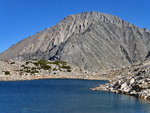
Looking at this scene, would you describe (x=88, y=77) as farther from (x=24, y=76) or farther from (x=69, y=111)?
(x=69, y=111)

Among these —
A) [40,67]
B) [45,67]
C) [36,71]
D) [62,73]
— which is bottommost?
[62,73]

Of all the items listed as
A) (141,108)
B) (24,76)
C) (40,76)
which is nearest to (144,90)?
(141,108)

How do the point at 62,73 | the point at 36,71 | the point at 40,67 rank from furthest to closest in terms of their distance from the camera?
1. the point at 40,67
2. the point at 62,73
3. the point at 36,71

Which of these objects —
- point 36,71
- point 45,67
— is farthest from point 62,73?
point 36,71

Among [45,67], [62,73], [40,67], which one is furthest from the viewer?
[45,67]

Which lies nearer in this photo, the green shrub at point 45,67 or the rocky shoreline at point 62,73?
the rocky shoreline at point 62,73

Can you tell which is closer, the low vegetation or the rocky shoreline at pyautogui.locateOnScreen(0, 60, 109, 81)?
the rocky shoreline at pyautogui.locateOnScreen(0, 60, 109, 81)

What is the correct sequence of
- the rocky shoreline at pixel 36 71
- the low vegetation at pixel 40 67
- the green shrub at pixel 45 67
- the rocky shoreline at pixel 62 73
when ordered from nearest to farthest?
→ the rocky shoreline at pixel 62 73 → the rocky shoreline at pixel 36 71 → the low vegetation at pixel 40 67 → the green shrub at pixel 45 67

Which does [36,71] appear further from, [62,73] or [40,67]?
[62,73]

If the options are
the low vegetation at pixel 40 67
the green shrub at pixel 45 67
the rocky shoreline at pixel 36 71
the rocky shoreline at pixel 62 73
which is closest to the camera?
the rocky shoreline at pixel 62 73

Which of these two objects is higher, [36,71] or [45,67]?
[45,67]

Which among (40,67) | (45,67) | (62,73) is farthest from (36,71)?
(62,73)

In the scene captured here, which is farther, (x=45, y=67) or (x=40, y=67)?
(x=45, y=67)

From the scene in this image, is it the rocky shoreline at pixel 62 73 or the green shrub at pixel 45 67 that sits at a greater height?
the green shrub at pixel 45 67
